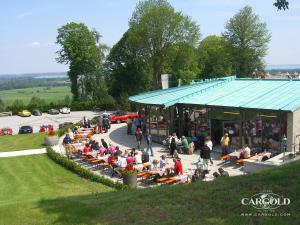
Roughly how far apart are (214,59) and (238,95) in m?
50.5

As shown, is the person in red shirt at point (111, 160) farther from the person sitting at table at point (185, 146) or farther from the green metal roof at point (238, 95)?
the green metal roof at point (238, 95)

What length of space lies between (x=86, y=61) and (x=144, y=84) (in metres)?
10.8

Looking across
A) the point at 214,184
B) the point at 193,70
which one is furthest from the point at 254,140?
the point at 193,70

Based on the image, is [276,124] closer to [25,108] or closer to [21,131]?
[21,131]

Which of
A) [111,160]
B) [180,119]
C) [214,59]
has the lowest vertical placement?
[111,160]

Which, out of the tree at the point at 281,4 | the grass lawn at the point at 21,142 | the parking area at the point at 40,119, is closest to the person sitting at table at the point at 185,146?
the grass lawn at the point at 21,142

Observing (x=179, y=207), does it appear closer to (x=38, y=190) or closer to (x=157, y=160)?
(x=38, y=190)

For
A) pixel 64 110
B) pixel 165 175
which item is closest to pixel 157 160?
pixel 165 175

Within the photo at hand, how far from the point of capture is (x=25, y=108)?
66.2m

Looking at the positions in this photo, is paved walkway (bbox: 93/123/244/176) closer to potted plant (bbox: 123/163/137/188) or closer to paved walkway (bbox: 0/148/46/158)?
potted plant (bbox: 123/163/137/188)

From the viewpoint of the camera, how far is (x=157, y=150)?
28.2 metres

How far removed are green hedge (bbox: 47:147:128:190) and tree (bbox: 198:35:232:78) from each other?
156ft

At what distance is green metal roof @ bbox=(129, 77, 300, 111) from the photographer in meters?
24.7

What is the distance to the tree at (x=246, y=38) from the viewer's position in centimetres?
6900
